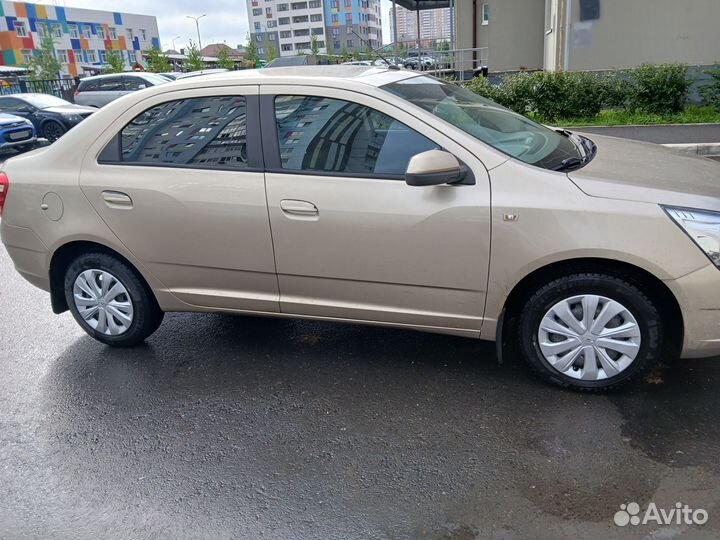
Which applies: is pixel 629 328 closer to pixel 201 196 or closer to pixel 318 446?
pixel 318 446

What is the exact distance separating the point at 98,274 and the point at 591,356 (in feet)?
10.5

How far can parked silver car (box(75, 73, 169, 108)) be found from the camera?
19672 millimetres

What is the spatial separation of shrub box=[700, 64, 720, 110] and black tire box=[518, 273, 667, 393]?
8.70 metres

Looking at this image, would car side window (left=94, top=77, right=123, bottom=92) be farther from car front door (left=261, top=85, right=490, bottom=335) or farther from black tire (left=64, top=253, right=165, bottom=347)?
car front door (left=261, top=85, right=490, bottom=335)

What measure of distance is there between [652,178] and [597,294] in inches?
27.2

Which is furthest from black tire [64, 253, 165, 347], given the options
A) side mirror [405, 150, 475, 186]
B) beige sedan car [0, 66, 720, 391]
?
side mirror [405, 150, 475, 186]

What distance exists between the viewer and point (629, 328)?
128 inches

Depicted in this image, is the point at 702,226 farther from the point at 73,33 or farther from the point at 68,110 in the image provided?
the point at 73,33

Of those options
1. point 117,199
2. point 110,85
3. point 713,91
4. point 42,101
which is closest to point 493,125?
point 117,199

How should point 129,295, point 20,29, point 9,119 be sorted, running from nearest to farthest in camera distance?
point 129,295, point 9,119, point 20,29

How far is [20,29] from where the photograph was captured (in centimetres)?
6272

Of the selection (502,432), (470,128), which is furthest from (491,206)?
(502,432)

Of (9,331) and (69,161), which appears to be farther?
(9,331)

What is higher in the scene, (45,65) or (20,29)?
(20,29)
